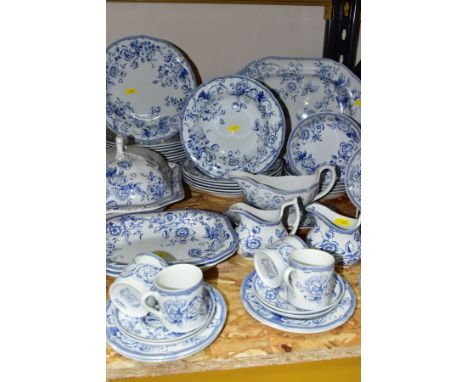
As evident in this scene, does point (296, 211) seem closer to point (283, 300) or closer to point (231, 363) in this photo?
point (283, 300)

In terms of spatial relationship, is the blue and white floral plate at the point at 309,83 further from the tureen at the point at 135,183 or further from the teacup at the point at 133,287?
the teacup at the point at 133,287

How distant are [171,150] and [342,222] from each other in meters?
0.55

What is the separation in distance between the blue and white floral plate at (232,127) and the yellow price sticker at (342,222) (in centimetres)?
28

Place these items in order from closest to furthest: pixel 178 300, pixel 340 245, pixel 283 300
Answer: pixel 178 300 → pixel 283 300 → pixel 340 245

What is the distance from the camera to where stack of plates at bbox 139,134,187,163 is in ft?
4.40

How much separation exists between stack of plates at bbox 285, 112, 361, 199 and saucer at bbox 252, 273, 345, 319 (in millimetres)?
441

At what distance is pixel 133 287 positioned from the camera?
753 millimetres

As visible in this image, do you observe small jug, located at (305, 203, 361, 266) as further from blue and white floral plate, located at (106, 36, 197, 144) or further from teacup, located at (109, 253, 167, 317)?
blue and white floral plate, located at (106, 36, 197, 144)

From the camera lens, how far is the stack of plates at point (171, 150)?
1.34 m

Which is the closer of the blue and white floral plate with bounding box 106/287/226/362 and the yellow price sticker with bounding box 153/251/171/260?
the blue and white floral plate with bounding box 106/287/226/362

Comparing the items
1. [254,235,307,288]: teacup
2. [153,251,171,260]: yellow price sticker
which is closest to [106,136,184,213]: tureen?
[153,251,171,260]: yellow price sticker

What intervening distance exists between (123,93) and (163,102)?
0.11 meters

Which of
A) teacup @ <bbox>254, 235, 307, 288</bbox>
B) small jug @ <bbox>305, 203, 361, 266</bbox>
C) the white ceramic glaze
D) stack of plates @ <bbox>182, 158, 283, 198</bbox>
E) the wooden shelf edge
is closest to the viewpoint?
the wooden shelf edge

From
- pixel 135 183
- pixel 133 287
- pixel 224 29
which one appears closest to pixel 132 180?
pixel 135 183
